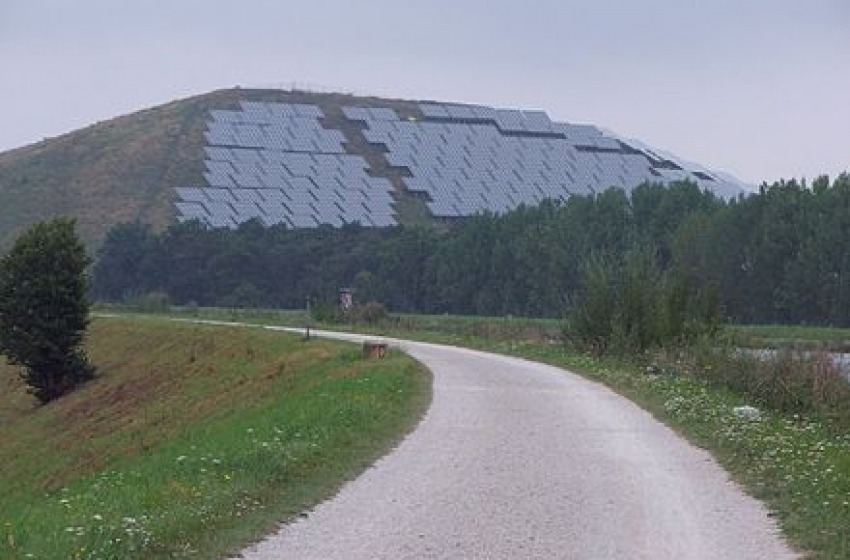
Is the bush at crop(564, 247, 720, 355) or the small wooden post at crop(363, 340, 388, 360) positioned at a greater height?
the bush at crop(564, 247, 720, 355)

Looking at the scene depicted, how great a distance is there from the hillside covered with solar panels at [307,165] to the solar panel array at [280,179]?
158 mm

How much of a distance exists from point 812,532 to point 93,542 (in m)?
5.69

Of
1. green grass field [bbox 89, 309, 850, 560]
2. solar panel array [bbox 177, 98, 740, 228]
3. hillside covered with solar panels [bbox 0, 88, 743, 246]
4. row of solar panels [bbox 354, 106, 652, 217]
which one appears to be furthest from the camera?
row of solar panels [bbox 354, 106, 652, 217]

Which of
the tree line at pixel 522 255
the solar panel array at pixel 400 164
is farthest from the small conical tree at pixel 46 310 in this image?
the solar panel array at pixel 400 164

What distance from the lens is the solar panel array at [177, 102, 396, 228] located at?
11019 cm

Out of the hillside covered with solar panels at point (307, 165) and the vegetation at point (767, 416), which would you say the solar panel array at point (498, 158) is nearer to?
the hillside covered with solar panels at point (307, 165)

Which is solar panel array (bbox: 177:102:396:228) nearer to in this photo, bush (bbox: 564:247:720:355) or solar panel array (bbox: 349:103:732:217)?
solar panel array (bbox: 349:103:732:217)

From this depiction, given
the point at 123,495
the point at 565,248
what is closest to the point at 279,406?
the point at 123,495

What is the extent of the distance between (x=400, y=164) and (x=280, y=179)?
41.4 feet

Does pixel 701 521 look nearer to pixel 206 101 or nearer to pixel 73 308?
pixel 73 308

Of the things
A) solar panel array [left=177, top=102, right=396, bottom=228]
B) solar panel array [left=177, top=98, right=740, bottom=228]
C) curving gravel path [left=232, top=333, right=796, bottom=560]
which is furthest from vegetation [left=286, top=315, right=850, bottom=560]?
solar panel array [left=177, top=98, right=740, bottom=228]

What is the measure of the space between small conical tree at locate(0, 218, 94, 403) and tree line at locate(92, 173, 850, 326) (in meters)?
32.0

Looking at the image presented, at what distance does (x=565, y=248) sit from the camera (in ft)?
275

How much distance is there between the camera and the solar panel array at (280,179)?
110188 millimetres
